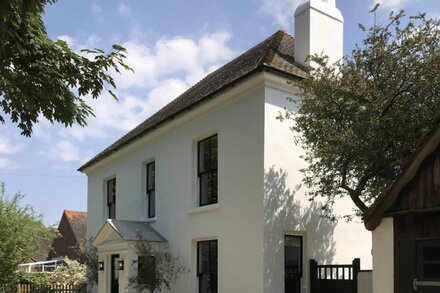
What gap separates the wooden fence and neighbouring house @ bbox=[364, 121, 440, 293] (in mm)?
17322

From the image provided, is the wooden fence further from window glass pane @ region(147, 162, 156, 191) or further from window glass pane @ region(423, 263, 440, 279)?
window glass pane @ region(423, 263, 440, 279)

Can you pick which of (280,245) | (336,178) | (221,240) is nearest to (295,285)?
(280,245)

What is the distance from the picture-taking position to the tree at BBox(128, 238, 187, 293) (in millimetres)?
14828

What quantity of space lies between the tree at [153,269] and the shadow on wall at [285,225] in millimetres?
3825

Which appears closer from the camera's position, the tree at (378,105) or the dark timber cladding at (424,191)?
the dark timber cladding at (424,191)

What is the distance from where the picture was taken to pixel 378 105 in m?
9.89

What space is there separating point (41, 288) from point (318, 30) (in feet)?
56.9

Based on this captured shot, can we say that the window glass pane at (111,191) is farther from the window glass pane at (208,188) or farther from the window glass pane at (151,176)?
Result: the window glass pane at (208,188)

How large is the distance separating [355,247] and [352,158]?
16.1 feet

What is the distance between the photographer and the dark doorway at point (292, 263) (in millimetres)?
12609

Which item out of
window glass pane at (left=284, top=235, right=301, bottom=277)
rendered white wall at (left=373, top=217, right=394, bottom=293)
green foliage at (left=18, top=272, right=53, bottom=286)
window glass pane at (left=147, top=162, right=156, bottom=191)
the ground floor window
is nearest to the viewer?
rendered white wall at (left=373, top=217, right=394, bottom=293)

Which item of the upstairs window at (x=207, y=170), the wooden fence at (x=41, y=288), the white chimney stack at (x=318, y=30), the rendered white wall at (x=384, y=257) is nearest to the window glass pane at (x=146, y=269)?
the upstairs window at (x=207, y=170)

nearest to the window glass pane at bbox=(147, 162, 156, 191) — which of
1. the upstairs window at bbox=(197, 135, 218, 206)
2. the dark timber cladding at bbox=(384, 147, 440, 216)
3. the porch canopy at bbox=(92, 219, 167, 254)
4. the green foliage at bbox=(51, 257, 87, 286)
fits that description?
the porch canopy at bbox=(92, 219, 167, 254)

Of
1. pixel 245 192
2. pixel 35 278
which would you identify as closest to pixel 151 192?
pixel 245 192
